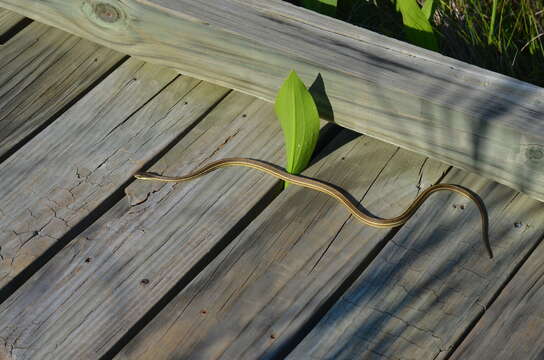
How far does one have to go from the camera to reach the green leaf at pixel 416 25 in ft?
9.59

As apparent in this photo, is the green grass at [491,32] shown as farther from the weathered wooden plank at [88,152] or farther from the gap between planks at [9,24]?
the gap between planks at [9,24]

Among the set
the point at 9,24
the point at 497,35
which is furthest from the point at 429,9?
the point at 9,24

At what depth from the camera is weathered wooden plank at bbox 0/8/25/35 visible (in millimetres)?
3441

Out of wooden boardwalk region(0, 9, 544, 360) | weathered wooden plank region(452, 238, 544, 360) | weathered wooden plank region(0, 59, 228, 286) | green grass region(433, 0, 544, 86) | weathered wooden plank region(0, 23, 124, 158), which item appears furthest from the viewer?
green grass region(433, 0, 544, 86)

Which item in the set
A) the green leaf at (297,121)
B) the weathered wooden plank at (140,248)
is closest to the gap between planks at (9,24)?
the weathered wooden plank at (140,248)

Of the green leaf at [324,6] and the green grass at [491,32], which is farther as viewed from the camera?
the green grass at [491,32]

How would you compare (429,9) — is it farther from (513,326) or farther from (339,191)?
(513,326)

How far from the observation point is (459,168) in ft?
8.69

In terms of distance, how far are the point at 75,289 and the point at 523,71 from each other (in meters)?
1.98

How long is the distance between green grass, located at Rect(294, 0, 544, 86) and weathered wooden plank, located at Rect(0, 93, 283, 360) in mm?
901

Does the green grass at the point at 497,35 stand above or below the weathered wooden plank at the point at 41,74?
below

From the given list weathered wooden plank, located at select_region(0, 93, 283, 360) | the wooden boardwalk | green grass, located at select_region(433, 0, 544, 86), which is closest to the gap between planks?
the wooden boardwalk

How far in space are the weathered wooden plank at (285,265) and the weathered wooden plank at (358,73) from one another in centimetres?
13

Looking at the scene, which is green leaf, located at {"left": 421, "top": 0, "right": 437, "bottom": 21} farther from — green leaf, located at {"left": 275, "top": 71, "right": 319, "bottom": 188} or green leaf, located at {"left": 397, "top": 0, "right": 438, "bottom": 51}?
green leaf, located at {"left": 275, "top": 71, "right": 319, "bottom": 188}
